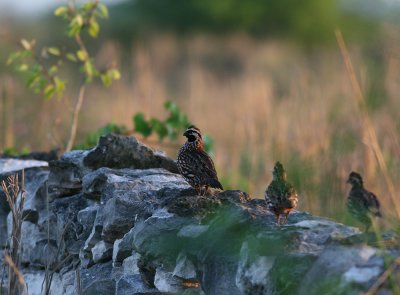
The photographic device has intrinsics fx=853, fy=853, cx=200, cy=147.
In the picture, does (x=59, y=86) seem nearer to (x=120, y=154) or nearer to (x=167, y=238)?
(x=120, y=154)

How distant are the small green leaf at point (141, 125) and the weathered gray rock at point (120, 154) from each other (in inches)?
79.2

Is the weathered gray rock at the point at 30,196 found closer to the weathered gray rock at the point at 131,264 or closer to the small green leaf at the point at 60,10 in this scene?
the weathered gray rock at the point at 131,264

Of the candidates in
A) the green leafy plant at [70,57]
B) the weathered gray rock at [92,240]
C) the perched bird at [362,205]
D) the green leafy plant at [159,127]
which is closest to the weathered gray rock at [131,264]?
the weathered gray rock at [92,240]

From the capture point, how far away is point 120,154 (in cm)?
578

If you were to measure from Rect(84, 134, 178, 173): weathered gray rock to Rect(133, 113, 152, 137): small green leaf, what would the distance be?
2011mm

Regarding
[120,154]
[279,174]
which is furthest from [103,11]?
[279,174]

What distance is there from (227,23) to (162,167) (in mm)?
35326

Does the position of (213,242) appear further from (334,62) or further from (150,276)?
(334,62)

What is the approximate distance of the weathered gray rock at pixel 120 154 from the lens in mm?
5742

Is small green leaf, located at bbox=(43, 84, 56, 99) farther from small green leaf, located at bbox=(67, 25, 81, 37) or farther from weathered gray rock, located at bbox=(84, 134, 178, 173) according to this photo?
weathered gray rock, located at bbox=(84, 134, 178, 173)

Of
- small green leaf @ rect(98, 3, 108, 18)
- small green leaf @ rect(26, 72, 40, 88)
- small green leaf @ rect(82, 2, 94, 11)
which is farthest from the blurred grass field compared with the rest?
small green leaf @ rect(98, 3, 108, 18)

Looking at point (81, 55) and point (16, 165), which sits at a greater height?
point (81, 55)

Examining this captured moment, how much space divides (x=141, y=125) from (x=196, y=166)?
107 inches

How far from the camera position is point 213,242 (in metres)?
4.02
